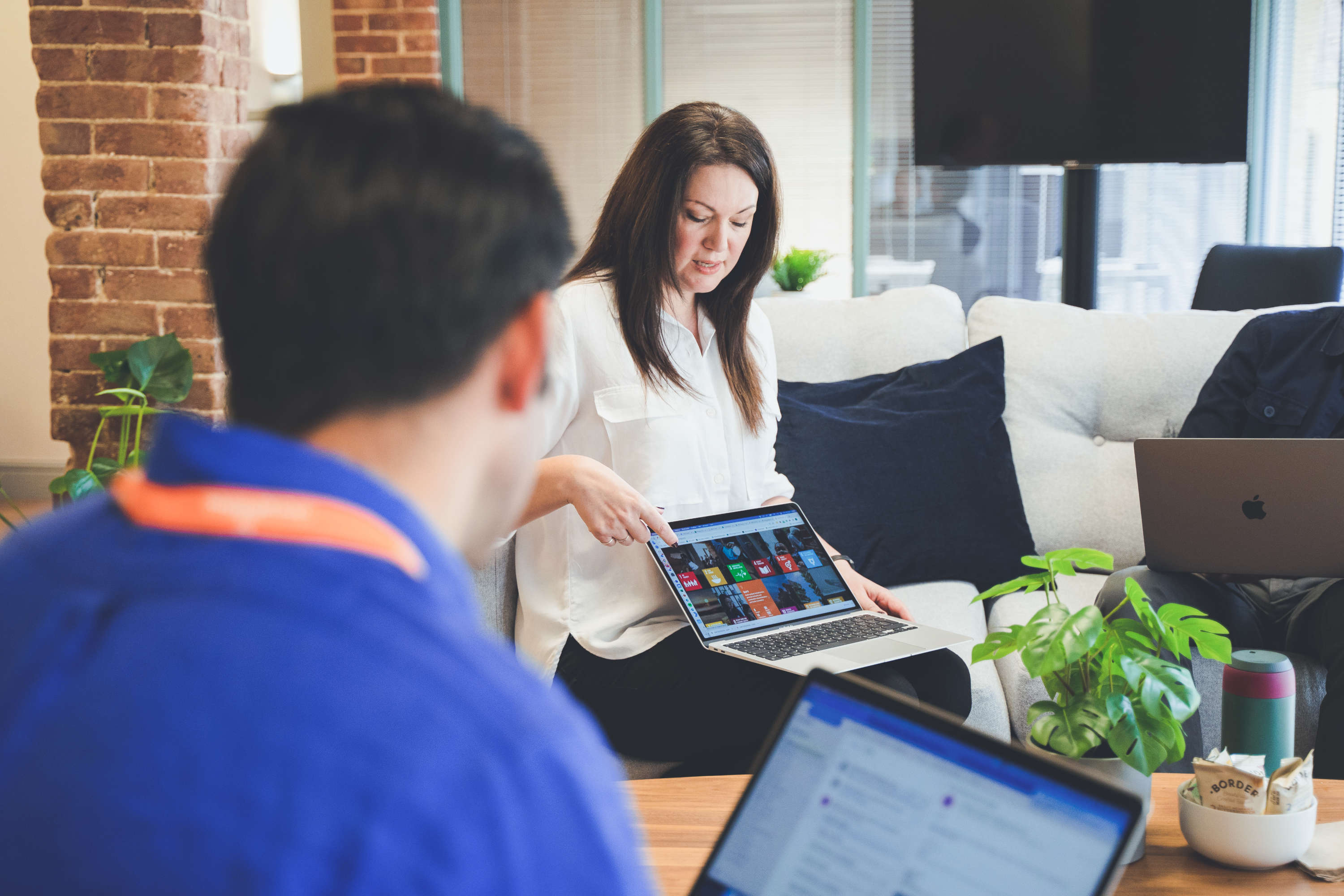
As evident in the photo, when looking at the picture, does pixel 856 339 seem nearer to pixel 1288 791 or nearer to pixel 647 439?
pixel 647 439

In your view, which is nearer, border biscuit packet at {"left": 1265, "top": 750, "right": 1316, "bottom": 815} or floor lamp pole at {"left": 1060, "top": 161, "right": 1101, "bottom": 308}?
border biscuit packet at {"left": 1265, "top": 750, "right": 1316, "bottom": 815}

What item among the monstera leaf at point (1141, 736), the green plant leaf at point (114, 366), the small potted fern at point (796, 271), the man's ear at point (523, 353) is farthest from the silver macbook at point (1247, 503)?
the small potted fern at point (796, 271)

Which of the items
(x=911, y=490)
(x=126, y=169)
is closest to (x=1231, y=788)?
(x=911, y=490)

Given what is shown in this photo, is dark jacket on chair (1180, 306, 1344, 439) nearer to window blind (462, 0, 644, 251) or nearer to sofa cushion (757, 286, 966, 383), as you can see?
sofa cushion (757, 286, 966, 383)

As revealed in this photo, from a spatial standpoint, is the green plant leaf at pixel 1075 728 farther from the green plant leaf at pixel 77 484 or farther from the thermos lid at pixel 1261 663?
the green plant leaf at pixel 77 484

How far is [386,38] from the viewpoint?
187 inches

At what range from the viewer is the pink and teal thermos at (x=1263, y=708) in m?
1.14

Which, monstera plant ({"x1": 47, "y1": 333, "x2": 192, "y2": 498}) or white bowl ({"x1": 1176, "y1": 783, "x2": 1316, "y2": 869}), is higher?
monstera plant ({"x1": 47, "y1": 333, "x2": 192, "y2": 498})

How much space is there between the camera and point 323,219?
0.38 metres

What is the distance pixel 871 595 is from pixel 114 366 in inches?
74.9

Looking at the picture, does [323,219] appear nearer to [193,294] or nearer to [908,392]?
[908,392]

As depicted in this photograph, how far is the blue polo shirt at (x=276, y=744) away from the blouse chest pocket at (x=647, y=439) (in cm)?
133

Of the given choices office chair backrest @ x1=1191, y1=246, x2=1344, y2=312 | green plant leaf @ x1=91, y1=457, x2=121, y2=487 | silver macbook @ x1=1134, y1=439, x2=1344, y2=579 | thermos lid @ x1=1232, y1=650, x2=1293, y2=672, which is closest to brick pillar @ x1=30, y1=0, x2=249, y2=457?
green plant leaf @ x1=91, y1=457, x2=121, y2=487

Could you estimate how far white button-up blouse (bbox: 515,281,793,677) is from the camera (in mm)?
1647
